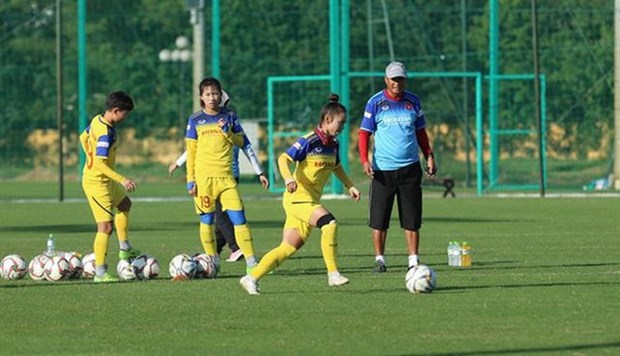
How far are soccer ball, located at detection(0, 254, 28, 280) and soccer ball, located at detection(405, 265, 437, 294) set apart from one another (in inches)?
174

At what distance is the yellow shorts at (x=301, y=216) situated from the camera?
1565 cm

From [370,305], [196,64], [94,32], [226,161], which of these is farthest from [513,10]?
[370,305]

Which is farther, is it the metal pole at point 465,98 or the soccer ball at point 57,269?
the metal pole at point 465,98

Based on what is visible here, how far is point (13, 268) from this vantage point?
17.5 meters

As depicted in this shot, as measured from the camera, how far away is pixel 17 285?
16.8 m

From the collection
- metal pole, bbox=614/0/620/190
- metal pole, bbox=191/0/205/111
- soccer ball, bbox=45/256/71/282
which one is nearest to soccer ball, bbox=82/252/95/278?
soccer ball, bbox=45/256/71/282

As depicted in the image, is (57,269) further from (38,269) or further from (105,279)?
(105,279)

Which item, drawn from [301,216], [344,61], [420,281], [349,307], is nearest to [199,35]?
[344,61]

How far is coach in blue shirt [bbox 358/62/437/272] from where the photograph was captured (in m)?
17.8

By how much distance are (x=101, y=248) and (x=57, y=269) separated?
50 cm

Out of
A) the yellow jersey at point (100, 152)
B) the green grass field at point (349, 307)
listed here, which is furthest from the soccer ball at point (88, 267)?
the yellow jersey at point (100, 152)

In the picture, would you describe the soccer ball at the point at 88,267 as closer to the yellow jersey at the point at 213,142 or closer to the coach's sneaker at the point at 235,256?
the yellow jersey at the point at 213,142

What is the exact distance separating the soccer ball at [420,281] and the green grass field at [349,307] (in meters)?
0.11

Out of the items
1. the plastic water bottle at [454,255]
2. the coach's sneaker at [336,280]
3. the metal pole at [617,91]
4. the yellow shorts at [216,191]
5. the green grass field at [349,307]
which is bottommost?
the green grass field at [349,307]
